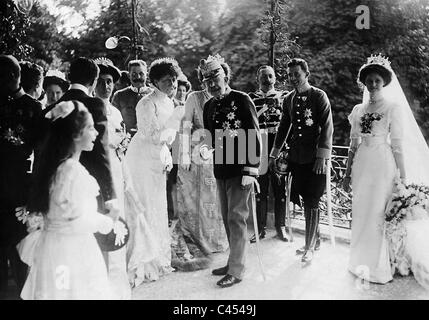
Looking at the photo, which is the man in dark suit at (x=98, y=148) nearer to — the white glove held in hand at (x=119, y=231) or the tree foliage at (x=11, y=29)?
the white glove held in hand at (x=119, y=231)

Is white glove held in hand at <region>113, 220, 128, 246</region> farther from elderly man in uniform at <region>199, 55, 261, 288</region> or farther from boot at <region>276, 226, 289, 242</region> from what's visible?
boot at <region>276, 226, 289, 242</region>

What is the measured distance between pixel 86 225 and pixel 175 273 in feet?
5.77

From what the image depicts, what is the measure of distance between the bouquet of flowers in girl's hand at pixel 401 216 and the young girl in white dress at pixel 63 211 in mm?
3039

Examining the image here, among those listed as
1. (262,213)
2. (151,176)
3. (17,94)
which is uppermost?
(17,94)

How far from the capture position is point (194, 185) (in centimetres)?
526

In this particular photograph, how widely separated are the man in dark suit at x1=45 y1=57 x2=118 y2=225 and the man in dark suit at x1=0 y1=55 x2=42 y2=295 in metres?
0.56

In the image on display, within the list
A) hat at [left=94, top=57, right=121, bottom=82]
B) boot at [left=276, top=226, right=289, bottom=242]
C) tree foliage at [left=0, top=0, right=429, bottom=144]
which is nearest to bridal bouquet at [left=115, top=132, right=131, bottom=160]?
hat at [left=94, top=57, right=121, bottom=82]

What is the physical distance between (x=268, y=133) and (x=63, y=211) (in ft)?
11.1

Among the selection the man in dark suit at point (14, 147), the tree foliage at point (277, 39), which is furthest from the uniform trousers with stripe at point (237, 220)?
the tree foliage at point (277, 39)

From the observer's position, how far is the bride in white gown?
169 inches

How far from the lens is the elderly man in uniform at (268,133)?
5641 mm

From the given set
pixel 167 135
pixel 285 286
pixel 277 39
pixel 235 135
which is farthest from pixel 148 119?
pixel 277 39

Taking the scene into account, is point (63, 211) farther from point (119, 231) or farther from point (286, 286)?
point (286, 286)
